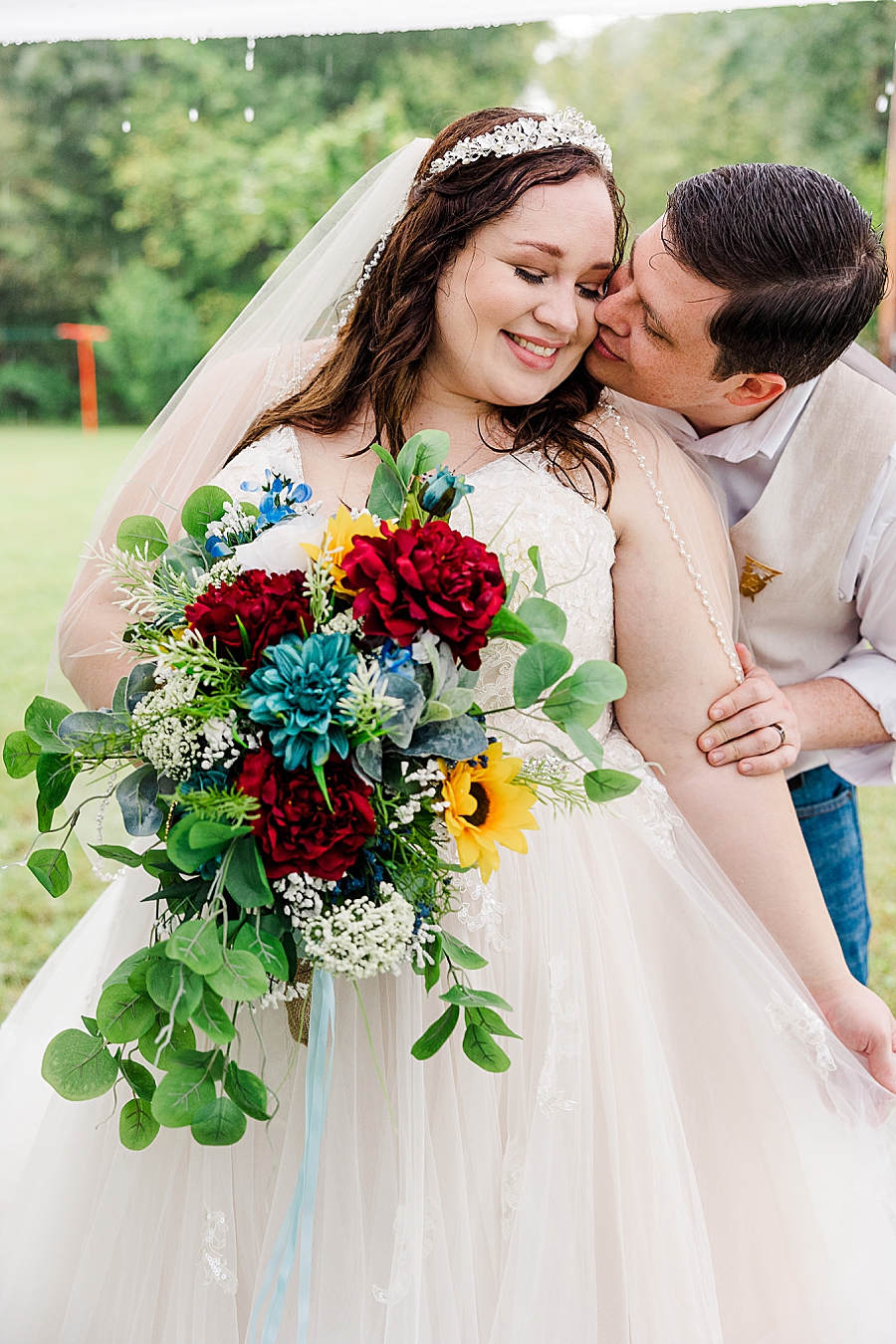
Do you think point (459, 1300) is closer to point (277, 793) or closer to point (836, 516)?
point (277, 793)

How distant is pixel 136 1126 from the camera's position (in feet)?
5.34

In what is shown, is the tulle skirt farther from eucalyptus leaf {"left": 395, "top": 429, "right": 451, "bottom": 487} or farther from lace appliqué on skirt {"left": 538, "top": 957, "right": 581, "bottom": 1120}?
eucalyptus leaf {"left": 395, "top": 429, "right": 451, "bottom": 487}

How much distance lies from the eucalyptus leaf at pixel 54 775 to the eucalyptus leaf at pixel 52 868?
8cm

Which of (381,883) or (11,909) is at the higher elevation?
(381,883)

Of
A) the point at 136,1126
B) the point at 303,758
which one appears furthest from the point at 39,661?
the point at 303,758

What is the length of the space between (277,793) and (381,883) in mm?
199

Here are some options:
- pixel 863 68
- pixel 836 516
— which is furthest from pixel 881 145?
pixel 836 516

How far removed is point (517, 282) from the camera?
1950mm

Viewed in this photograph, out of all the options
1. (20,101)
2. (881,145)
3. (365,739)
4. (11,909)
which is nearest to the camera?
(365,739)

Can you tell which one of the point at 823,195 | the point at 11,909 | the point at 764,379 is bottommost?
the point at 11,909

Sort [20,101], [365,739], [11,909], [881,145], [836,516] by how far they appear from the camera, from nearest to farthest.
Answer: [365,739]
[836,516]
[11,909]
[881,145]
[20,101]

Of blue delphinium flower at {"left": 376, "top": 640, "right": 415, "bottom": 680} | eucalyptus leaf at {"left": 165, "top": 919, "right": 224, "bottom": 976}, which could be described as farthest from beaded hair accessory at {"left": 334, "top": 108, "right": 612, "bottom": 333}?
eucalyptus leaf at {"left": 165, "top": 919, "right": 224, "bottom": 976}

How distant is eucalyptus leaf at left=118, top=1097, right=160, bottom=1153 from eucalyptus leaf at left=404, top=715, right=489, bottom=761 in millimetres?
708

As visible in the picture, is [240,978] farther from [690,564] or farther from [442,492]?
[690,564]
